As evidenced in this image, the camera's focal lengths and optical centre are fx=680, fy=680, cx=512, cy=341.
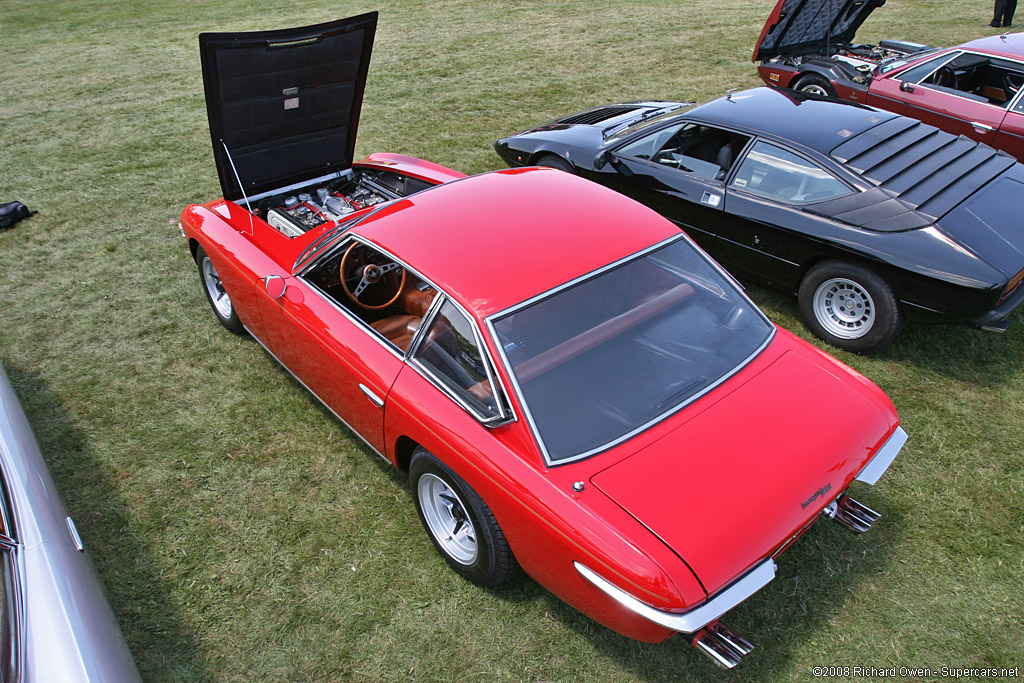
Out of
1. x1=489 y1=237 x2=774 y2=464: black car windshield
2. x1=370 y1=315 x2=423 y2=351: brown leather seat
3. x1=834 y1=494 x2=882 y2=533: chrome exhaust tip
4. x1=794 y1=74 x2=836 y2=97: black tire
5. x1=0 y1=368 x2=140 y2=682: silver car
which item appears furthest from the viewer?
x1=794 y1=74 x2=836 y2=97: black tire

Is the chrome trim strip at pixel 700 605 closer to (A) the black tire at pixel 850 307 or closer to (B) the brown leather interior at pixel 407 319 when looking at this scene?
(B) the brown leather interior at pixel 407 319

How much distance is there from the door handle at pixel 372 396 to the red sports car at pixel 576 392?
1 centimetres

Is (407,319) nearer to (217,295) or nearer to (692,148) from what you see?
(217,295)

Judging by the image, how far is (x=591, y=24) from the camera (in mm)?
13539

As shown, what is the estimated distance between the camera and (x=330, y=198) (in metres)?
4.89

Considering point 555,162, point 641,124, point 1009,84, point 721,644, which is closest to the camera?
point 721,644

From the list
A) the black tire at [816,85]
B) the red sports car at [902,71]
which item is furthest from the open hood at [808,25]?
the black tire at [816,85]

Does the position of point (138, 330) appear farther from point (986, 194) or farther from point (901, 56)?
point (901, 56)

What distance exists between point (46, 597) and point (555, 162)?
5.02 m

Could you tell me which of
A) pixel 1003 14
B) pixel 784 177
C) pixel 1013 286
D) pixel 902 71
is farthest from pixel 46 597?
pixel 1003 14

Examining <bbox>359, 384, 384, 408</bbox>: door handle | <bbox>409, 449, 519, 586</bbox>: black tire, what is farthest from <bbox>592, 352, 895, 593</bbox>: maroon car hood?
<bbox>359, 384, 384, 408</bbox>: door handle

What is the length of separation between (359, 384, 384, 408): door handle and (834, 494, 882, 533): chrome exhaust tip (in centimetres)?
214

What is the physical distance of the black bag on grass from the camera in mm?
6566

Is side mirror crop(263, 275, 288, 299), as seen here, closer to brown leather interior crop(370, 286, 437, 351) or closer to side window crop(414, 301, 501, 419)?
brown leather interior crop(370, 286, 437, 351)
